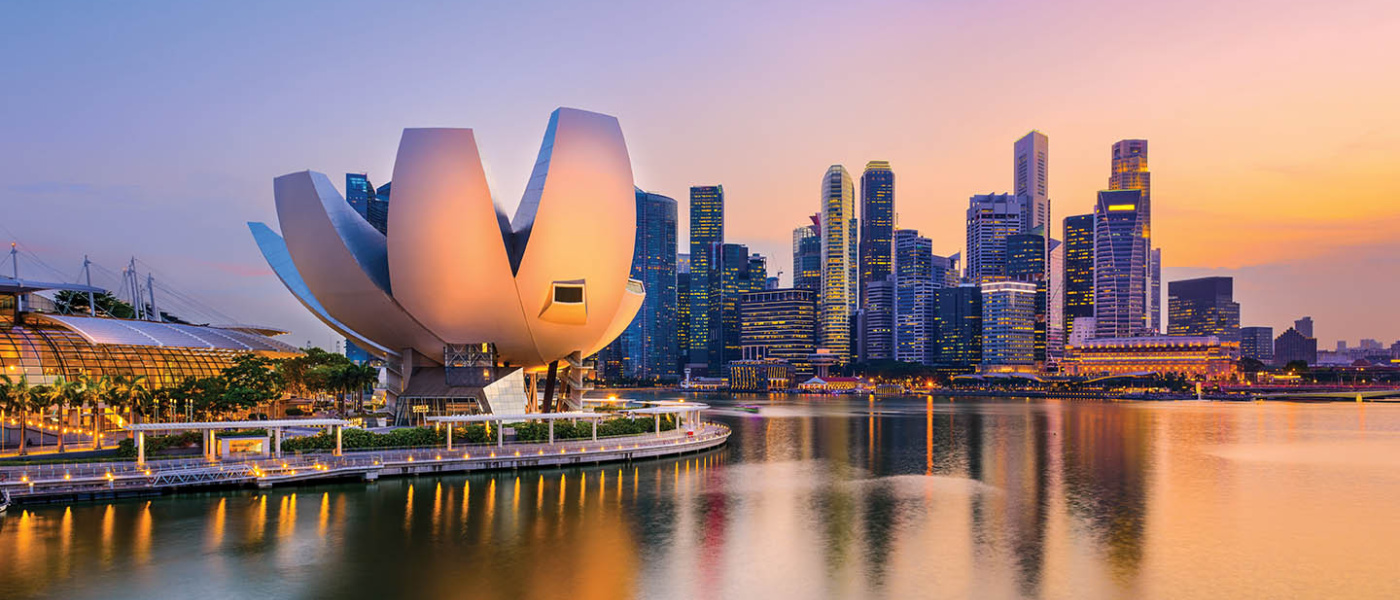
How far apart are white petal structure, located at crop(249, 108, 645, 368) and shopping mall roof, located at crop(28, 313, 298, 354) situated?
15.5 metres

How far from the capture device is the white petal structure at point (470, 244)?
164ft

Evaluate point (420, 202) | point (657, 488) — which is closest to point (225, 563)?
point (657, 488)

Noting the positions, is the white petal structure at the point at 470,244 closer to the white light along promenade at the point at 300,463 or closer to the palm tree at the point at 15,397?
the white light along promenade at the point at 300,463

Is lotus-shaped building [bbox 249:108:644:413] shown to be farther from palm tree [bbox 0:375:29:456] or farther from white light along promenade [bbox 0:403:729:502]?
palm tree [bbox 0:375:29:456]

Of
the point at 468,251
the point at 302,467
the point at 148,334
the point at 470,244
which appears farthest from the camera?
the point at 148,334

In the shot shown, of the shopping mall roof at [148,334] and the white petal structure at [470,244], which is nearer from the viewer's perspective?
the white petal structure at [470,244]

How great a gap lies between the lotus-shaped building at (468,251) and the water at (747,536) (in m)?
11.9

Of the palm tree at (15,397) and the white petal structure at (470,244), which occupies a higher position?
the white petal structure at (470,244)

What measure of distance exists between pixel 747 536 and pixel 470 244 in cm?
2661

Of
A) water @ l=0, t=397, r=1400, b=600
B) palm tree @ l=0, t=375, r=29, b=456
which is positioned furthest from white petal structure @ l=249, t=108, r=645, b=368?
palm tree @ l=0, t=375, r=29, b=456

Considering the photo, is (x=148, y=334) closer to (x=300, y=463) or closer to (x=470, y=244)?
(x=470, y=244)

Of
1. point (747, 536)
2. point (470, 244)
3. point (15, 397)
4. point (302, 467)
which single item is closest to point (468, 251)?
point (470, 244)

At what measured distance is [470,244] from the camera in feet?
168

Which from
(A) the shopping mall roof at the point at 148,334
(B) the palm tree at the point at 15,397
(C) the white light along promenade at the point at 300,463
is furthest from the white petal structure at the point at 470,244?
(A) the shopping mall roof at the point at 148,334
